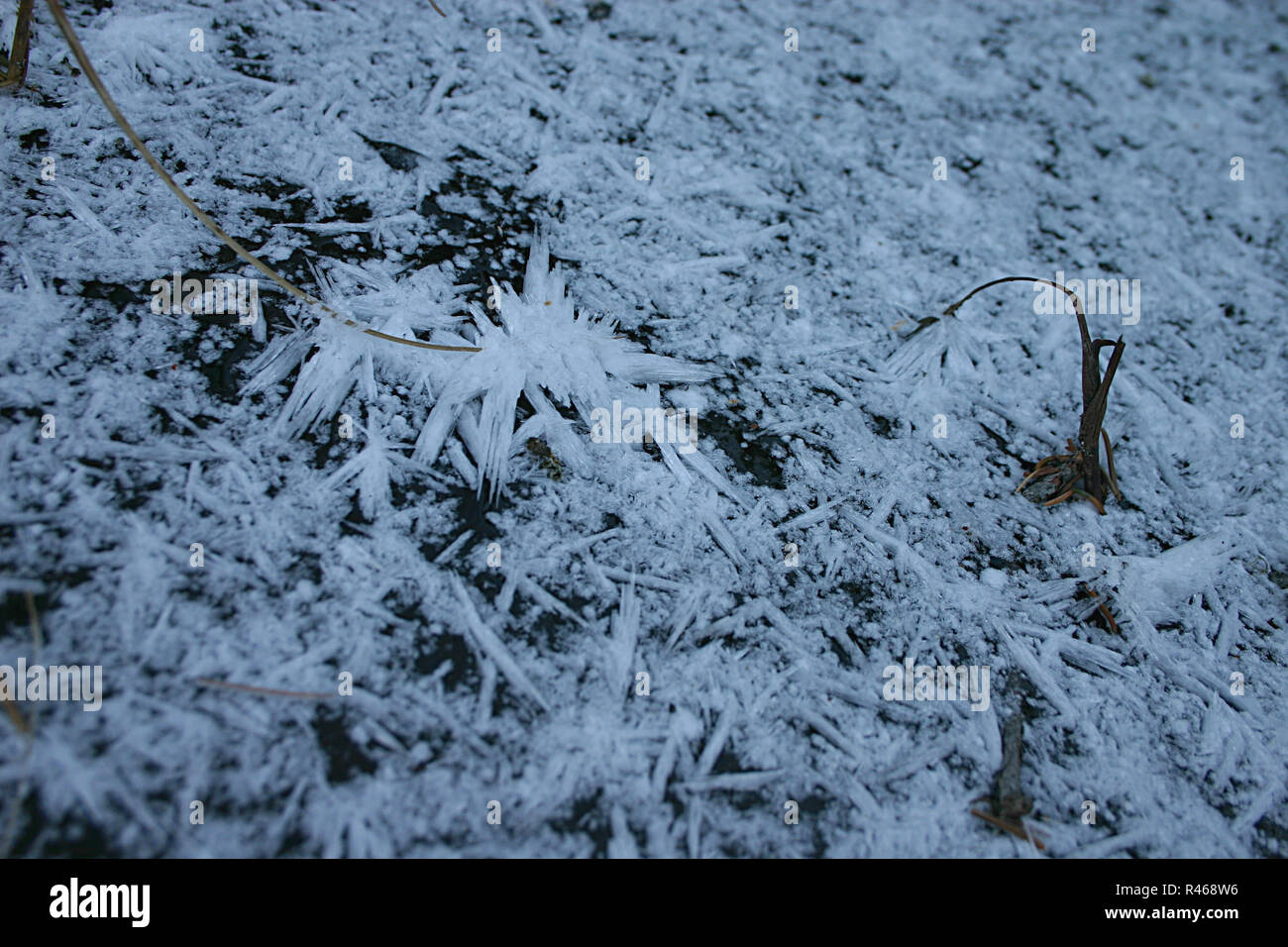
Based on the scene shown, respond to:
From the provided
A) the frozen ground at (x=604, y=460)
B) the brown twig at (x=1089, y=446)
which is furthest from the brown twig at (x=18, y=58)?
the brown twig at (x=1089, y=446)

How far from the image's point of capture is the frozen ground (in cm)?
86

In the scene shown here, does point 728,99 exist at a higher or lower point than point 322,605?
higher

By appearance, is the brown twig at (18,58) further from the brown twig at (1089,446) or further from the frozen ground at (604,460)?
the brown twig at (1089,446)

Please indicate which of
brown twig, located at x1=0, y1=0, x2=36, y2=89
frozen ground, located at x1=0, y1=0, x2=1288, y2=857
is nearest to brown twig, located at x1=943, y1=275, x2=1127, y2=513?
frozen ground, located at x1=0, y1=0, x2=1288, y2=857

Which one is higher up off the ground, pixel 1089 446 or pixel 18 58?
pixel 18 58

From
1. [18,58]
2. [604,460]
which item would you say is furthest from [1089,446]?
[18,58]

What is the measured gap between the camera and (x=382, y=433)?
1.09m

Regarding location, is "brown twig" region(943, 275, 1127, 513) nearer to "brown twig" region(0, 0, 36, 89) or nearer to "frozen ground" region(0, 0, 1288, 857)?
"frozen ground" region(0, 0, 1288, 857)

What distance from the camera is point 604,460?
1.13 m

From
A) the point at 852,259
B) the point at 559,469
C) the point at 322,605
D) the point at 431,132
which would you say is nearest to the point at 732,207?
the point at 852,259

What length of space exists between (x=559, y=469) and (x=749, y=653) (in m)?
0.39

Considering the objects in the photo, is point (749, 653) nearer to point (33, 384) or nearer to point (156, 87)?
point (33, 384)

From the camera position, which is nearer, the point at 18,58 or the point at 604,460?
the point at 604,460

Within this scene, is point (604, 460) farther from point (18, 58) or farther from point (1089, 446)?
point (18, 58)
